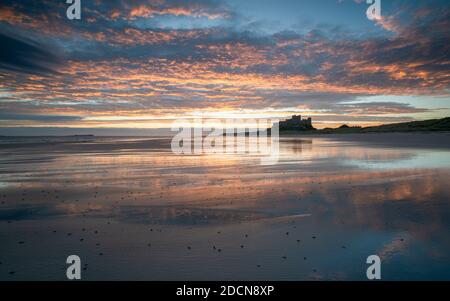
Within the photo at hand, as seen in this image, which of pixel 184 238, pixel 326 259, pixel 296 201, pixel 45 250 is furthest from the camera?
pixel 296 201

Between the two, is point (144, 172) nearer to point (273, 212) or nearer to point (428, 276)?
point (273, 212)

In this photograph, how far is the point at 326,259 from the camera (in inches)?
271

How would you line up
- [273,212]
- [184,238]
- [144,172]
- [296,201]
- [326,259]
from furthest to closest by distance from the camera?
1. [144,172]
2. [296,201]
3. [273,212]
4. [184,238]
5. [326,259]

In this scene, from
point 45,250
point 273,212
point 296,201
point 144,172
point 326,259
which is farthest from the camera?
point 144,172

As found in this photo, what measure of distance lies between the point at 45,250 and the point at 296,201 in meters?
8.58
